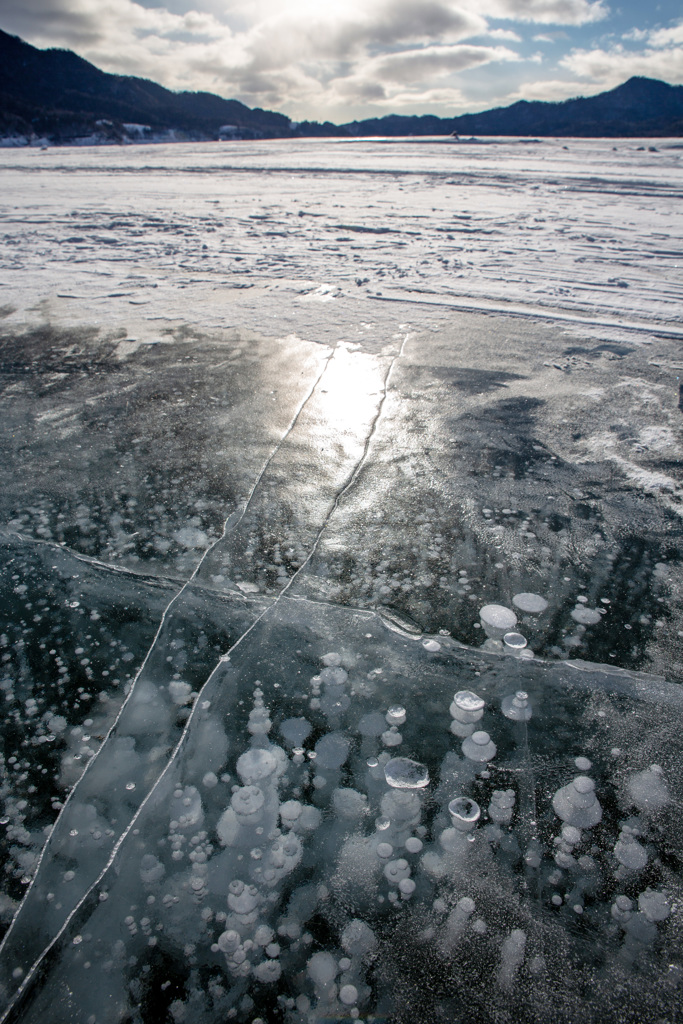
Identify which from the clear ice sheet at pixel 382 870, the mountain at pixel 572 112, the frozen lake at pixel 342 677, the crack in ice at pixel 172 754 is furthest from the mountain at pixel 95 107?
the clear ice sheet at pixel 382 870

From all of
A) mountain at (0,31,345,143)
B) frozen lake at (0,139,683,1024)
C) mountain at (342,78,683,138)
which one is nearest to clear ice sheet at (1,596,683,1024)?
frozen lake at (0,139,683,1024)

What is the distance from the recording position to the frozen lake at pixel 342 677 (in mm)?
1035

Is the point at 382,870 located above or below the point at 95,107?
below

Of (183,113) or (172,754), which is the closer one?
(172,754)

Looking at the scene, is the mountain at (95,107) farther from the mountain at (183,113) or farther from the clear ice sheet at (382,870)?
the clear ice sheet at (382,870)

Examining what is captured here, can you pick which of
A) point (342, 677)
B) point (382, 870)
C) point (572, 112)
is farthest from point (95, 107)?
point (382, 870)

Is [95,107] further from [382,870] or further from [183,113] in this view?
[382,870]

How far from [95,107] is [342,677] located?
121 metres

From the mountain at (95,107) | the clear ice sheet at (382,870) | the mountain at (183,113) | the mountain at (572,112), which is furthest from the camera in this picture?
the mountain at (572,112)

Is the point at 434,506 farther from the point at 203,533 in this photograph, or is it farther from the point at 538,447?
the point at 203,533

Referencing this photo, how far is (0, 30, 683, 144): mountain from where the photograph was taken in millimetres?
52031

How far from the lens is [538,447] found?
2.67 m

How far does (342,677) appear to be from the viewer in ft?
5.19

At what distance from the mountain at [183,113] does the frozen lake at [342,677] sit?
175 ft
